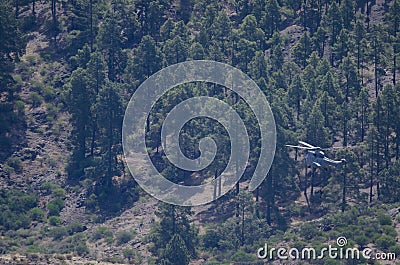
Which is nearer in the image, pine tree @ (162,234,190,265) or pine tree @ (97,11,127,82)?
pine tree @ (162,234,190,265)

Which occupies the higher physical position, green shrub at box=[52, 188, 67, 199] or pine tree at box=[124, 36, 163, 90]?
pine tree at box=[124, 36, 163, 90]

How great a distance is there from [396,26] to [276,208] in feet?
105

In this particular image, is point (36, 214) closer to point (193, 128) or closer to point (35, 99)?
point (193, 128)

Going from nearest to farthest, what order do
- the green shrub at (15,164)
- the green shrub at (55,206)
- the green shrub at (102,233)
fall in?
the green shrub at (102,233)
the green shrub at (55,206)
the green shrub at (15,164)

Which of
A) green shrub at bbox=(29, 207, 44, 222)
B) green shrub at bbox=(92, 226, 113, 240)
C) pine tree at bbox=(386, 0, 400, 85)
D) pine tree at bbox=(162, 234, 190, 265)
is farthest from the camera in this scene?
pine tree at bbox=(386, 0, 400, 85)

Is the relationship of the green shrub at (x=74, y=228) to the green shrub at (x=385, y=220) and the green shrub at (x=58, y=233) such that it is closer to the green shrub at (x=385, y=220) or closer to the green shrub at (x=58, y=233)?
the green shrub at (x=58, y=233)

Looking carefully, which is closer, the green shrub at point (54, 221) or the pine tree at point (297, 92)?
the green shrub at point (54, 221)

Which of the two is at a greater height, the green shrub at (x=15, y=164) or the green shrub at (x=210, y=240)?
the green shrub at (x=15, y=164)

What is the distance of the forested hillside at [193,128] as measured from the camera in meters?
157

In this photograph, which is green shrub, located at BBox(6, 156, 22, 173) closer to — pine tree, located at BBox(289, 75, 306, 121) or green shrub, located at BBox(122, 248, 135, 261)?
green shrub, located at BBox(122, 248, 135, 261)

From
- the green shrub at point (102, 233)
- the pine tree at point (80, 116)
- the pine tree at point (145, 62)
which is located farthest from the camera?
the pine tree at point (145, 62)

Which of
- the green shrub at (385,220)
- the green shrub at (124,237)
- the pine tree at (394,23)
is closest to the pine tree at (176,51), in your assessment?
the pine tree at (394,23)

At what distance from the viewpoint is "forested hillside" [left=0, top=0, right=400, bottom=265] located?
157125 mm

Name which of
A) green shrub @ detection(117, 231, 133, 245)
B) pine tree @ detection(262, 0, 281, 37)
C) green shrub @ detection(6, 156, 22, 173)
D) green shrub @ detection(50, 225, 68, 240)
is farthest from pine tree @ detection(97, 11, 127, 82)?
green shrub @ detection(117, 231, 133, 245)
